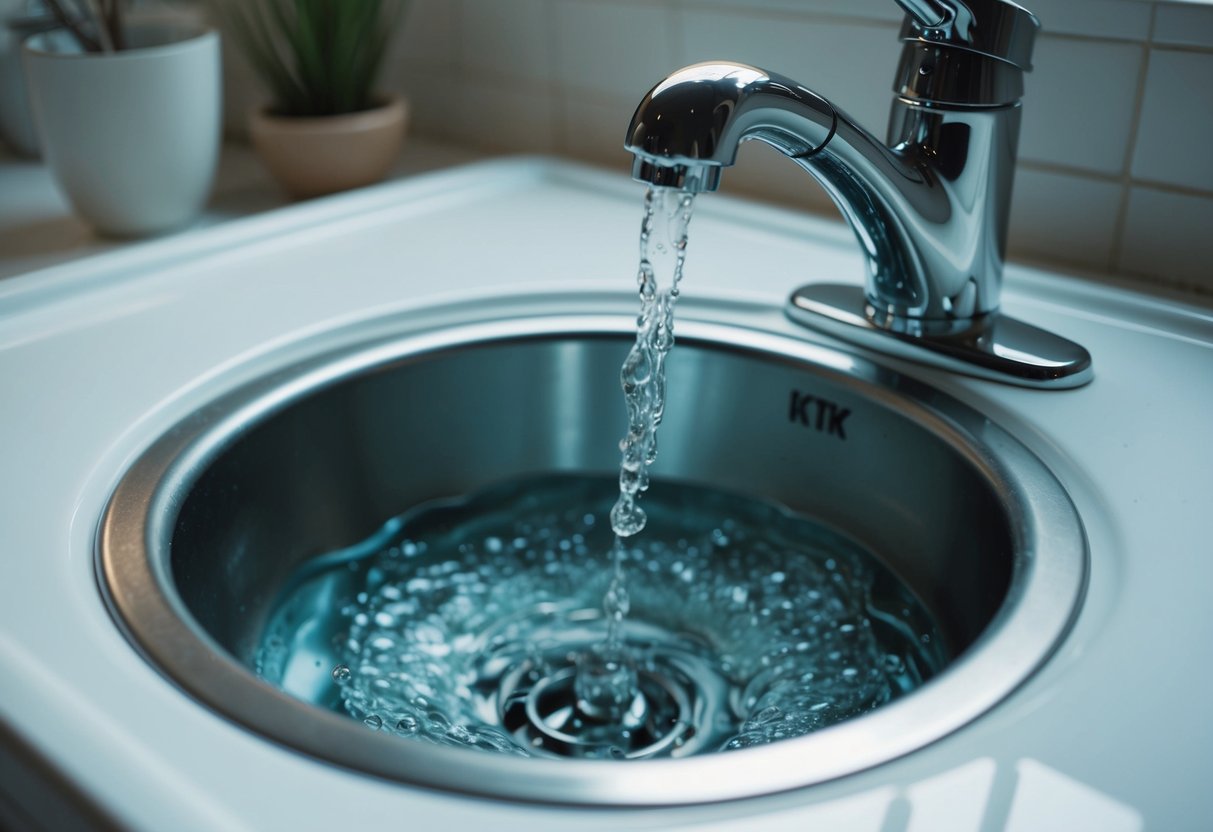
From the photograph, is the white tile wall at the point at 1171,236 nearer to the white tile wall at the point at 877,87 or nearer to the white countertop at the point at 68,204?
the white tile wall at the point at 877,87

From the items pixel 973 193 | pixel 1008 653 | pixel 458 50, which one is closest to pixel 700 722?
pixel 1008 653

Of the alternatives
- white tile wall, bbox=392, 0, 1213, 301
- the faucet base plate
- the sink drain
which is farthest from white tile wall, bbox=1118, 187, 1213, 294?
the sink drain

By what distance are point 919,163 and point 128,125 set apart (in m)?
0.59

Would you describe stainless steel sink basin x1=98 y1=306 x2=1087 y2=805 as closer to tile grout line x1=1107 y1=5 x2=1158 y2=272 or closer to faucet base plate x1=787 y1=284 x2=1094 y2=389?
faucet base plate x1=787 y1=284 x2=1094 y2=389

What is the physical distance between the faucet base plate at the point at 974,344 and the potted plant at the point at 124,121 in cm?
51

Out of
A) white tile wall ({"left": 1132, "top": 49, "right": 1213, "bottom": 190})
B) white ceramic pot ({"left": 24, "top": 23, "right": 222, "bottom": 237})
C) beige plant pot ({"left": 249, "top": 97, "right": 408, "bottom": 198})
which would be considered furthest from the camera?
beige plant pot ({"left": 249, "top": 97, "right": 408, "bottom": 198})

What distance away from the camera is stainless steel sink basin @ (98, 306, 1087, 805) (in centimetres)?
40

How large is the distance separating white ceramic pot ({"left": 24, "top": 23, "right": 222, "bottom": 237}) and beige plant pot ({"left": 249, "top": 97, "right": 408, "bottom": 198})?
2.8 inches

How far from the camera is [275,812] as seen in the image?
0.37 m

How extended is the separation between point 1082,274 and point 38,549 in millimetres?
689

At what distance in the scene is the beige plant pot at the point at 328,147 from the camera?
988 millimetres

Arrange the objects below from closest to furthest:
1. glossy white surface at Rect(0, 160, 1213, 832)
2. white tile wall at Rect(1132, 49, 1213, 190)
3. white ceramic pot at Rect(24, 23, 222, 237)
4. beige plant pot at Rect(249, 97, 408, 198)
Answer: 1. glossy white surface at Rect(0, 160, 1213, 832)
2. white tile wall at Rect(1132, 49, 1213, 190)
3. white ceramic pot at Rect(24, 23, 222, 237)
4. beige plant pot at Rect(249, 97, 408, 198)

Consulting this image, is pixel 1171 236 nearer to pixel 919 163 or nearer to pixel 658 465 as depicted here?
pixel 919 163

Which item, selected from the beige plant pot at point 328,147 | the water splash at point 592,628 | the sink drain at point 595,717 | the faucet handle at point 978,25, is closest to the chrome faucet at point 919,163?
the faucet handle at point 978,25
